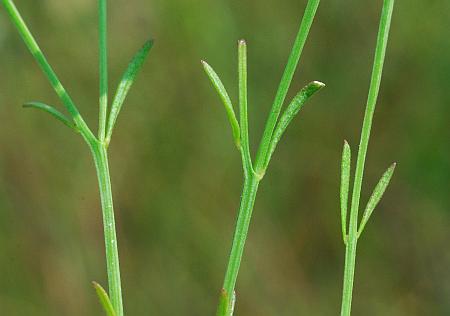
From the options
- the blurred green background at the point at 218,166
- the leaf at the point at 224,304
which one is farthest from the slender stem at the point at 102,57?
the blurred green background at the point at 218,166

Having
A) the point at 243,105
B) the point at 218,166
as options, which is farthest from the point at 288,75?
the point at 218,166

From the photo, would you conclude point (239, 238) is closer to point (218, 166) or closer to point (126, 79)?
point (126, 79)

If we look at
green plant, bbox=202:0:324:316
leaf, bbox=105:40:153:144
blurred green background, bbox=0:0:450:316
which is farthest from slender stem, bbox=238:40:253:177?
blurred green background, bbox=0:0:450:316

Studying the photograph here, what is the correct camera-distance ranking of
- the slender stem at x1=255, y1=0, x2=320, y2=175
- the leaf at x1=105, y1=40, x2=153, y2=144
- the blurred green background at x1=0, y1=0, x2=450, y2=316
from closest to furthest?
the slender stem at x1=255, y1=0, x2=320, y2=175 < the leaf at x1=105, y1=40, x2=153, y2=144 < the blurred green background at x1=0, y1=0, x2=450, y2=316

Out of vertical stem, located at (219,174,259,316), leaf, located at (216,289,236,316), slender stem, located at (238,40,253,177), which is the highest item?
slender stem, located at (238,40,253,177)

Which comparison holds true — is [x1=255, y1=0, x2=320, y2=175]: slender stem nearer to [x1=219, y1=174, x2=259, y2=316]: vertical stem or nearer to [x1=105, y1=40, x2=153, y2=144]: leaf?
[x1=219, y1=174, x2=259, y2=316]: vertical stem

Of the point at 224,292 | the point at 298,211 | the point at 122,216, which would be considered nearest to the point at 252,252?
the point at 298,211

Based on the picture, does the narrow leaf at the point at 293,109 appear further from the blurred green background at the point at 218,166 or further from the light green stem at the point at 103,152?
the blurred green background at the point at 218,166
